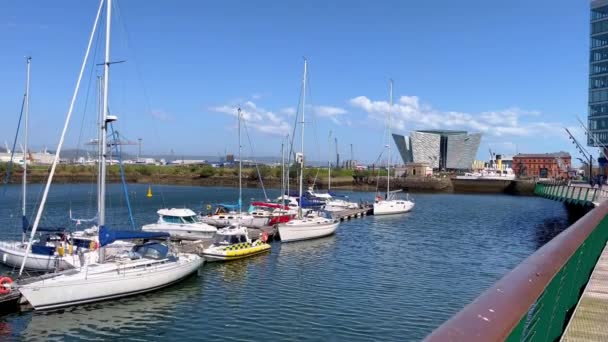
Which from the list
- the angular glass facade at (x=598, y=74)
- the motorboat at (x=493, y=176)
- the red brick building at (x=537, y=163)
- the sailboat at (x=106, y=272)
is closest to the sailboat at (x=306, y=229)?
the sailboat at (x=106, y=272)

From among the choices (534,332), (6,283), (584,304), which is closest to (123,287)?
(6,283)

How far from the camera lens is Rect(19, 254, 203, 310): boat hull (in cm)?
1992

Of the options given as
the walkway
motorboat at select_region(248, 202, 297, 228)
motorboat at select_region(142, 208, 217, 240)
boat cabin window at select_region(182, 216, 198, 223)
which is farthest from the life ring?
motorboat at select_region(248, 202, 297, 228)

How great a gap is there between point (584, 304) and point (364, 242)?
34.0m

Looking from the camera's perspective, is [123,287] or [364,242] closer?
[123,287]

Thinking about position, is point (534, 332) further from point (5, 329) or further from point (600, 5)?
point (600, 5)

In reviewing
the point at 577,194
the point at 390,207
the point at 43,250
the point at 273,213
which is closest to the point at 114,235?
the point at 43,250

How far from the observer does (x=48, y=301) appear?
20.0 m

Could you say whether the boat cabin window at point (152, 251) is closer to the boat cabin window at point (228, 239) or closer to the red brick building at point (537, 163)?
the boat cabin window at point (228, 239)

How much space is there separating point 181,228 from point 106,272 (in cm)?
1593

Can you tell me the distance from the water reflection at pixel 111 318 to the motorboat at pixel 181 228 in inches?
550

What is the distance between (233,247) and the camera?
31.3 metres

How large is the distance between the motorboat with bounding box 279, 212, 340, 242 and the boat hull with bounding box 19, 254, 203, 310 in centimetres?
1421

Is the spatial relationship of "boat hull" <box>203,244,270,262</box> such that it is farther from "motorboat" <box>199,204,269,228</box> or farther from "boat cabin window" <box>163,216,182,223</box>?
"motorboat" <box>199,204,269,228</box>
